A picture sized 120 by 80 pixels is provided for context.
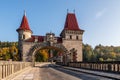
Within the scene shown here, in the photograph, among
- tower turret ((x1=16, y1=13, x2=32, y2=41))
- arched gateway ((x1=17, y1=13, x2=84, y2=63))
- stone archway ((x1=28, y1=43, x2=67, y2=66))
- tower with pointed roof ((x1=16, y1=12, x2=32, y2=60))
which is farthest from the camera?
tower turret ((x1=16, y1=13, x2=32, y2=41))

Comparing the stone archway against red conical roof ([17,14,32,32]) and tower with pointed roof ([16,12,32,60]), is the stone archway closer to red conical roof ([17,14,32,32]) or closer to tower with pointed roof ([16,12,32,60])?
tower with pointed roof ([16,12,32,60])

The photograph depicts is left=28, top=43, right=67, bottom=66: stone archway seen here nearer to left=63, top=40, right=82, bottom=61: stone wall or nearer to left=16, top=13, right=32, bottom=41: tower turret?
left=63, top=40, right=82, bottom=61: stone wall

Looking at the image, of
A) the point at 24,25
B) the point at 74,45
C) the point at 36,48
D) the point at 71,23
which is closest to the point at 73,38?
the point at 74,45

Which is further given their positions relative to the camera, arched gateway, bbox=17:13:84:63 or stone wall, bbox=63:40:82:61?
stone wall, bbox=63:40:82:61

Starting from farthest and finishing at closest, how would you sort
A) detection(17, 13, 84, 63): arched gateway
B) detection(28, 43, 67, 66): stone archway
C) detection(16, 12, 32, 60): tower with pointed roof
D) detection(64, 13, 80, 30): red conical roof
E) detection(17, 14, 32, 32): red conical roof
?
1. detection(64, 13, 80, 30): red conical roof
2. detection(17, 14, 32, 32): red conical roof
3. detection(16, 12, 32, 60): tower with pointed roof
4. detection(17, 13, 84, 63): arched gateway
5. detection(28, 43, 67, 66): stone archway

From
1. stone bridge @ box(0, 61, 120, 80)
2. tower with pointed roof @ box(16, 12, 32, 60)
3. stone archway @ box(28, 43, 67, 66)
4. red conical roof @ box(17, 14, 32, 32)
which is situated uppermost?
red conical roof @ box(17, 14, 32, 32)

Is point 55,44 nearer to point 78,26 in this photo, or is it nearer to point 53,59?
point 78,26

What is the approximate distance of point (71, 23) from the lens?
7431cm

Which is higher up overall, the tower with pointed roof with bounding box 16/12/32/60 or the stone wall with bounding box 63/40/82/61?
the tower with pointed roof with bounding box 16/12/32/60

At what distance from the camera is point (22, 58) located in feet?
223

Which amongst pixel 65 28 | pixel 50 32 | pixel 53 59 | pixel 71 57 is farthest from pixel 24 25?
pixel 53 59

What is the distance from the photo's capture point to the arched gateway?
68125 mm

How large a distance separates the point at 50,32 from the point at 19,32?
31.5 feet

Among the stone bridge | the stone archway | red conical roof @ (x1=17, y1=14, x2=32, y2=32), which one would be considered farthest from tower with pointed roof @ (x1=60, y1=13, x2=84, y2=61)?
the stone bridge
